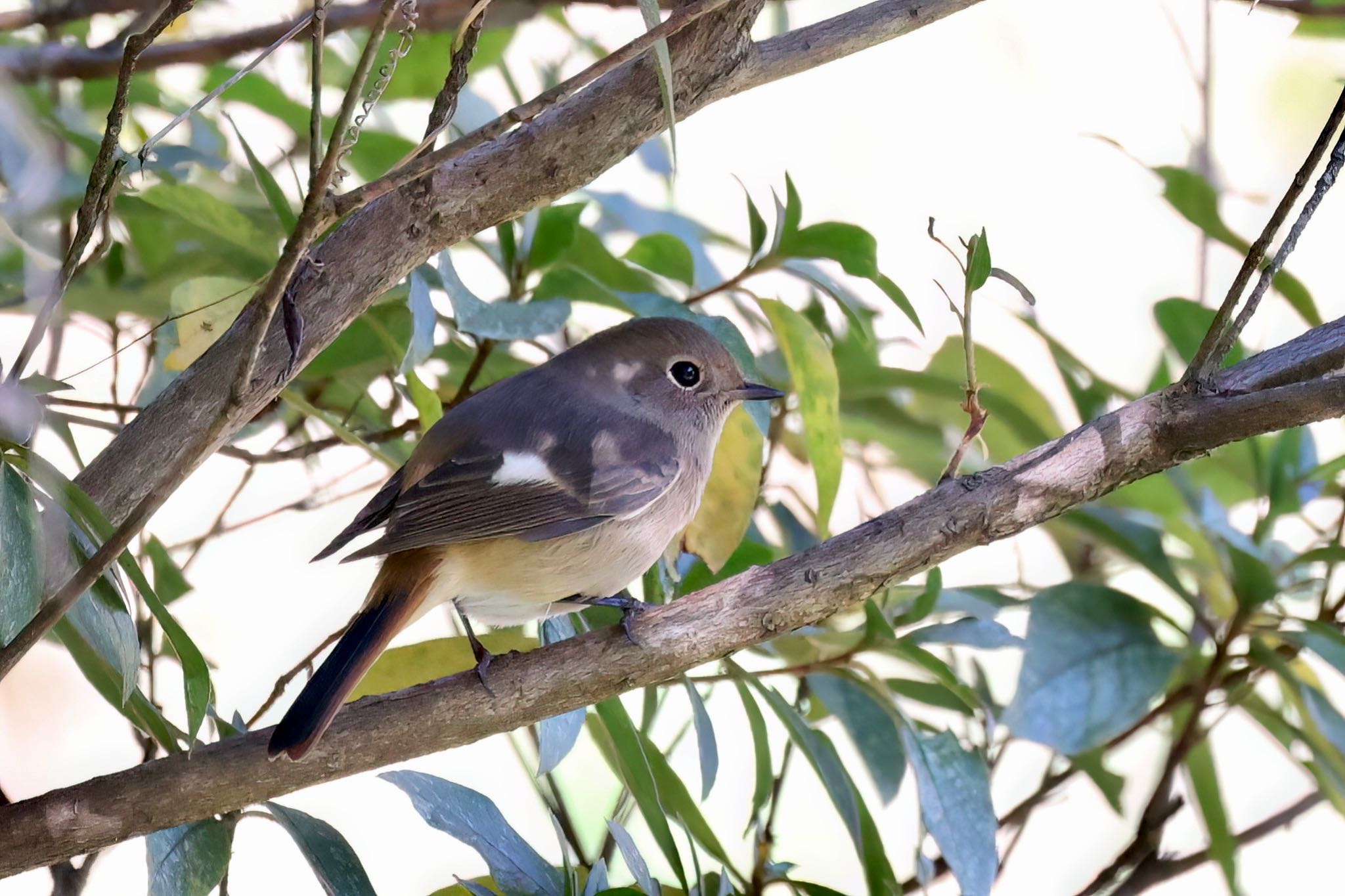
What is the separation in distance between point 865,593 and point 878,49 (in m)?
2.26

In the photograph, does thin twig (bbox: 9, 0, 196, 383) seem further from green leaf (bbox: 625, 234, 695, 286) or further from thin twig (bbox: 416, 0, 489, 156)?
green leaf (bbox: 625, 234, 695, 286)

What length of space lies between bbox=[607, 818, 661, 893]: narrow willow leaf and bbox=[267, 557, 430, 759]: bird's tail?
313 millimetres

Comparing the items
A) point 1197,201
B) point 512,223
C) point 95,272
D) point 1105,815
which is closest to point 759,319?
point 512,223

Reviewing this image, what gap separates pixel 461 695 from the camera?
1299 millimetres

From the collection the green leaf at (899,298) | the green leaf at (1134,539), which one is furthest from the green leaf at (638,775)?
the green leaf at (1134,539)

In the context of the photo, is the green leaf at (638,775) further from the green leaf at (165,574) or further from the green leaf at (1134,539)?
the green leaf at (1134,539)

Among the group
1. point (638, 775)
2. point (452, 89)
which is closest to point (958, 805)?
point (638, 775)

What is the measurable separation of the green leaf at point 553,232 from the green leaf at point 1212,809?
1.13m

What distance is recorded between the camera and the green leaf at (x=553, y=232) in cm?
172

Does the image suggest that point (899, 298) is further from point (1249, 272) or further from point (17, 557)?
point (17, 557)

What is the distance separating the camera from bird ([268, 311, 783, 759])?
5.23 ft

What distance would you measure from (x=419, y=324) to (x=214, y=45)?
2.60 feet

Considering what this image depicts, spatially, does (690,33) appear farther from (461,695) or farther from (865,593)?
(461,695)

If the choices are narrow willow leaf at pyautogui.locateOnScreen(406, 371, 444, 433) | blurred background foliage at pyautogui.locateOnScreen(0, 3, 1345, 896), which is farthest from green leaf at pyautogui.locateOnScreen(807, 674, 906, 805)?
narrow willow leaf at pyautogui.locateOnScreen(406, 371, 444, 433)
